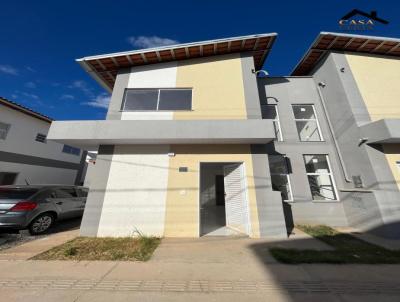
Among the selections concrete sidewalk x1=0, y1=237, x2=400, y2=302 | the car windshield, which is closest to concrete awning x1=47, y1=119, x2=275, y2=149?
the car windshield

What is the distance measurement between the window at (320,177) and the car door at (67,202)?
10.2 metres

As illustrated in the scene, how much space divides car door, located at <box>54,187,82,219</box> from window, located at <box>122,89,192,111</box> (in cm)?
424

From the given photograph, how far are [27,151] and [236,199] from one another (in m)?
14.0

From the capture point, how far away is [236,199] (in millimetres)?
5949

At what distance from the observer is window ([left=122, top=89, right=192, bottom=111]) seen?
654 centimetres

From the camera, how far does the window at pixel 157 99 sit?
21.5ft

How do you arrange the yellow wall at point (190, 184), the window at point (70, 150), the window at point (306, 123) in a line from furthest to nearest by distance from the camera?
the window at point (70, 150), the window at point (306, 123), the yellow wall at point (190, 184)

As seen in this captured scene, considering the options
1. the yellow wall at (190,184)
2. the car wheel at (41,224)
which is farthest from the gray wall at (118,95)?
the car wheel at (41,224)

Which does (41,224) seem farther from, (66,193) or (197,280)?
(197,280)

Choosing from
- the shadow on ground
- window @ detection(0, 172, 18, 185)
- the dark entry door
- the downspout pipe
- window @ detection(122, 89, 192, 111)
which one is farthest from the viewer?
the dark entry door

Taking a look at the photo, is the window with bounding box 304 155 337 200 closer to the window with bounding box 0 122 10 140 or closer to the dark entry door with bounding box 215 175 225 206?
the dark entry door with bounding box 215 175 225 206

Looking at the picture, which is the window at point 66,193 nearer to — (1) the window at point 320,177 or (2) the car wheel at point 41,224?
(2) the car wheel at point 41,224

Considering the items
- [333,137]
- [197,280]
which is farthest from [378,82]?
[197,280]

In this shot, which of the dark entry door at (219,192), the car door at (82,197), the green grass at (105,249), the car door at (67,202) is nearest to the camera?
the green grass at (105,249)
